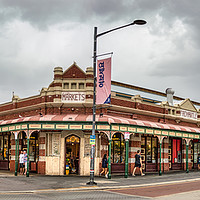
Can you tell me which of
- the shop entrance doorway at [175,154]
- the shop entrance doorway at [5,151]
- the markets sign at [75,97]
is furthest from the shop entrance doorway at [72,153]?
the shop entrance doorway at [175,154]

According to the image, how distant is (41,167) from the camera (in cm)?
2383

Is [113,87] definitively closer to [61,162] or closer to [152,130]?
[152,130]

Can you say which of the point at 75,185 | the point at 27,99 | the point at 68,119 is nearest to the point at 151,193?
the point at 75,185

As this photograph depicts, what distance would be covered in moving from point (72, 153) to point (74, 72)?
5871mm

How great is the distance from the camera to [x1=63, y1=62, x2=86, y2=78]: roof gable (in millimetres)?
24094

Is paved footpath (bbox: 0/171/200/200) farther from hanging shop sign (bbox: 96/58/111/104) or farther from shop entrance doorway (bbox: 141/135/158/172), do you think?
shop entrance doorway (bbox: 141/135/158/172)

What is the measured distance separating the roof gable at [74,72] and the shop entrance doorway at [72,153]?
4.37m

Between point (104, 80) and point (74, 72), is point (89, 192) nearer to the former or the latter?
point (104, 80)

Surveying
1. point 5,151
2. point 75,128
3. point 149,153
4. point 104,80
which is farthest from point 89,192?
point 5,151

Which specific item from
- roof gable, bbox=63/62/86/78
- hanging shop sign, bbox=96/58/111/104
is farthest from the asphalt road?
roof gable, bbox=63/62/86/78

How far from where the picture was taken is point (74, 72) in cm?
2411

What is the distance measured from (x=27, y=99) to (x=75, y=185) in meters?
11.6

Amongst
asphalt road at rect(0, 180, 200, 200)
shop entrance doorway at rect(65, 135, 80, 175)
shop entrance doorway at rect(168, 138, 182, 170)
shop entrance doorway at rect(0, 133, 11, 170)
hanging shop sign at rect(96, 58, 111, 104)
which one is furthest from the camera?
shop entrance doorway at rect(168, 138, 182, 170)

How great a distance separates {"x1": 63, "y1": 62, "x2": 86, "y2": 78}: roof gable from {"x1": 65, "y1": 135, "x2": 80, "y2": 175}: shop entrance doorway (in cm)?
437
